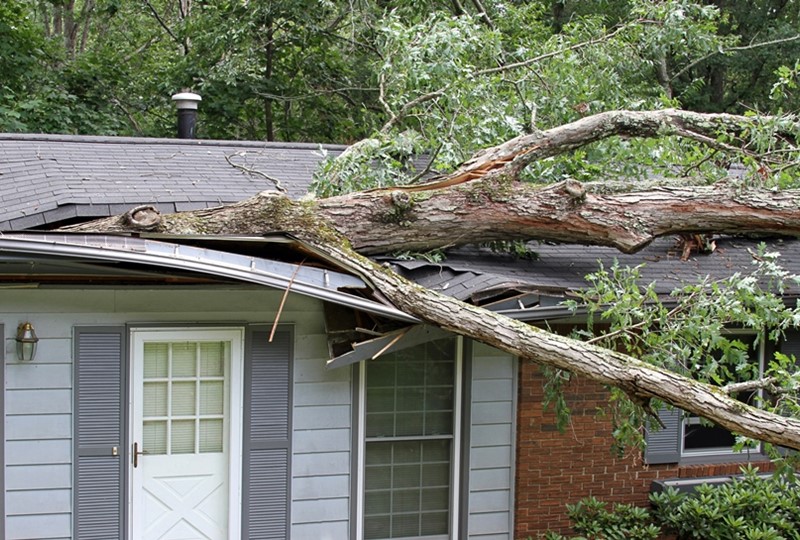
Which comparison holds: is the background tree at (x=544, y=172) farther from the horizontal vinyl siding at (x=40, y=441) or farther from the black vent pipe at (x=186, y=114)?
the black vent pipe at (x=186, y=114)

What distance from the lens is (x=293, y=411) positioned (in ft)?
22.8

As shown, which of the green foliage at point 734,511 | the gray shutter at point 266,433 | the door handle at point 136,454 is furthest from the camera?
the green foliage at point 734,511

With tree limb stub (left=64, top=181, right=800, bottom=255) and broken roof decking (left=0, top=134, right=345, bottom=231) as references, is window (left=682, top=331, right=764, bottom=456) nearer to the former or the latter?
tree limb stub (left=64, top=181, right=800, bottom=255)

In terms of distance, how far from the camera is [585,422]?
25.0ft

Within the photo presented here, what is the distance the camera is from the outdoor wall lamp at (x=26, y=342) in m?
6.23

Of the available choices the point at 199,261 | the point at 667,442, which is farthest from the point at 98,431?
the point at 667,442

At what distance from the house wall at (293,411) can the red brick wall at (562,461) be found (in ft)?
0.38

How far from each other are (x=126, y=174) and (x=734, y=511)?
560 cm

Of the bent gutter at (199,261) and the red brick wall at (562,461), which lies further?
the red brick wall at (562,461)

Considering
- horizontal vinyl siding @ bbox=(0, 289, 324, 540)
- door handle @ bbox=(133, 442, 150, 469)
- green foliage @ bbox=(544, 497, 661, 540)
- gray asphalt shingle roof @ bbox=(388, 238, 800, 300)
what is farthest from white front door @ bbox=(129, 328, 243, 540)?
green foliage @ bbox=(544, 497, 661, 540)

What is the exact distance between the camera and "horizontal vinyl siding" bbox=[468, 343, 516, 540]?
7.41 metres

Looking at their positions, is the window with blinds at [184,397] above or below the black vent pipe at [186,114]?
below

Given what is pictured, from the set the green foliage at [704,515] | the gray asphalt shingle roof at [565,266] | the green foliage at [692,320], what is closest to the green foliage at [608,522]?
the green foliage at [704,515]

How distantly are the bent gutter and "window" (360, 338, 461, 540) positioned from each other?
5.53ft
